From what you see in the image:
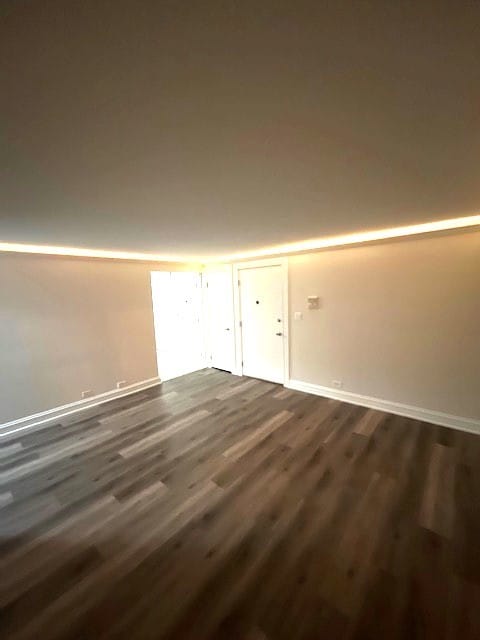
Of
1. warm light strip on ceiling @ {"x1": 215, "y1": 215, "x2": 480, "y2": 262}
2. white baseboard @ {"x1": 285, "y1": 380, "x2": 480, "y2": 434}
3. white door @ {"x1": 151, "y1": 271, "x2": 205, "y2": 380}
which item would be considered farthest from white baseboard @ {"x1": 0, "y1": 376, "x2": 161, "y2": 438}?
warm light strip on ceiling @ {"x1": 215, "y1": 215, "x2": 480, "y2": 262}

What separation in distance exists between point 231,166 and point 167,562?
7.77ft

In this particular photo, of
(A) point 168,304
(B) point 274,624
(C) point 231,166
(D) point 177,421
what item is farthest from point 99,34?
(A) point 168,304

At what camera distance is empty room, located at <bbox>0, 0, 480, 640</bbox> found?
31.1 inches

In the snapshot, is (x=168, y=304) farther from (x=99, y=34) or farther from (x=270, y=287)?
(x=99, y=34)

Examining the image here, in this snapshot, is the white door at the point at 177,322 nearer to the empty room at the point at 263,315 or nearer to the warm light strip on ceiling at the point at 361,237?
the empty room at the point at 263,315

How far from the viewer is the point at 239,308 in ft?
16.8

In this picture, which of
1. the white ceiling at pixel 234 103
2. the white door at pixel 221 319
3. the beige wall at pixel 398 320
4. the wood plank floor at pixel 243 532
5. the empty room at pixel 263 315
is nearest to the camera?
the white ceiling at pixel 234 103

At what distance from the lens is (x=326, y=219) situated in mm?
2504

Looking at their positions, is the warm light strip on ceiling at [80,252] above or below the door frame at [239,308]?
above

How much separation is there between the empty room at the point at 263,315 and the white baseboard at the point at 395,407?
0.08ft

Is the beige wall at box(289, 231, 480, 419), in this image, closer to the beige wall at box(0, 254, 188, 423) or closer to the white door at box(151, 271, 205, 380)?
the white door at box(151, 271, 205, 380)

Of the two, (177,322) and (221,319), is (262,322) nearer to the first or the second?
(221,319)

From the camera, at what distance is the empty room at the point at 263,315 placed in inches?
31.1

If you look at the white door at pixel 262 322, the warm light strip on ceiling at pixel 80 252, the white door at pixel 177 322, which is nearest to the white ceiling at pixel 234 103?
the warm light strip on ceiling at pixel 80 252
